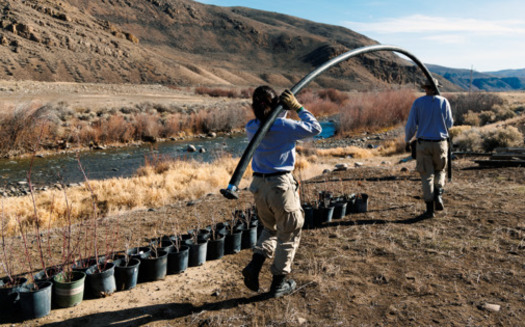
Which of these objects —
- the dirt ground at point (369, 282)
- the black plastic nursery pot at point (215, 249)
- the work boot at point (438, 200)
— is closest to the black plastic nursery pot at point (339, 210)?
the dirt ground at point (369, 282)

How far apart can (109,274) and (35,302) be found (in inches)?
27.5

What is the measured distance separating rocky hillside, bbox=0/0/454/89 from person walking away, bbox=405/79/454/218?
36.6m

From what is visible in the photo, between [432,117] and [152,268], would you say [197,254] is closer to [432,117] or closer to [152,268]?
[152,268]

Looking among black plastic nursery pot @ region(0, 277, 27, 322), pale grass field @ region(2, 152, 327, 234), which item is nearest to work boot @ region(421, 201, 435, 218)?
pale grass field @ region(2, 152, 327, 234)

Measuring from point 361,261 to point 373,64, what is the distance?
471 feet

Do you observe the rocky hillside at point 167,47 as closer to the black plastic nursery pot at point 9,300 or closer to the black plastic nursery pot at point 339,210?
the black plastic nursery pot at point 339,210

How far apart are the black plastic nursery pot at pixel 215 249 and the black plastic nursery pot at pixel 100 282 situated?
129 centimetres

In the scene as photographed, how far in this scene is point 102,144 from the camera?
20.6 metres

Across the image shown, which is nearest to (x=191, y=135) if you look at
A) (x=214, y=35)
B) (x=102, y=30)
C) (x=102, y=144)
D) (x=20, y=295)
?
(x=102, y=144)

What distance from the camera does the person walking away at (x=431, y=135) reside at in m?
6.12

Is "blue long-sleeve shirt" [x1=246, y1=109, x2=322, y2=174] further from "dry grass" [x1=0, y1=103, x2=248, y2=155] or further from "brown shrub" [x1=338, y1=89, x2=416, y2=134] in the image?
"brown shrub" [x1=338, y1=89, x2=416, y2=134]

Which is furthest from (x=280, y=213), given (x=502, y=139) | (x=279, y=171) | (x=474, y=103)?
(x=474, y=103)

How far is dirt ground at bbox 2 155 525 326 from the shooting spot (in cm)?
371

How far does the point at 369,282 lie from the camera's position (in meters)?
4.37
